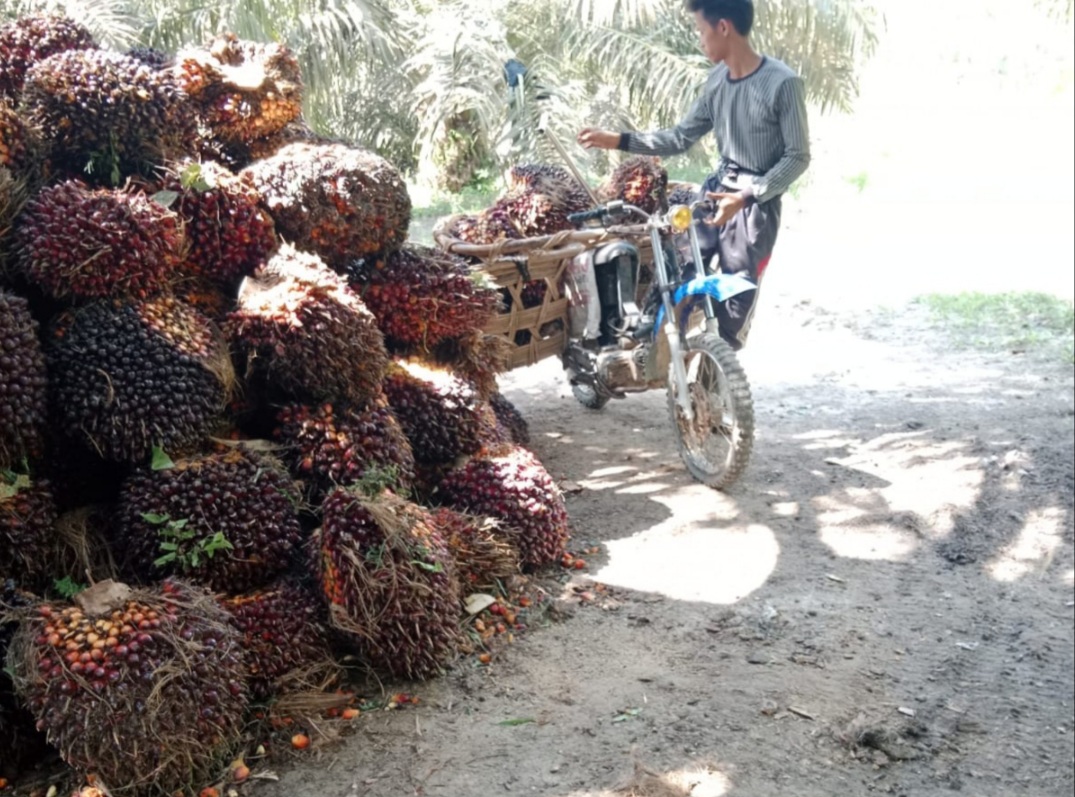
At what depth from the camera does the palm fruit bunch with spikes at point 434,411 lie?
3.35m

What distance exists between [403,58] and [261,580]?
3.65m

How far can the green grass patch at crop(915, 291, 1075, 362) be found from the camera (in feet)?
22.4

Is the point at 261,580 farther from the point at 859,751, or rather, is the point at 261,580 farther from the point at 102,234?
the point at 859,751

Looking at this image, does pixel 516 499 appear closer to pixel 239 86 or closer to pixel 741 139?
pixel 239 86

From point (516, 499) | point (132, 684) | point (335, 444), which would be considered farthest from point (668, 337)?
point (132, 684)

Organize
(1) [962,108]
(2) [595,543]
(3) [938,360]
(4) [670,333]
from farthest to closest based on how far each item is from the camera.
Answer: (1) [962,108] → (3) [938,360] → (4) [670,333] → (2) [595,543]

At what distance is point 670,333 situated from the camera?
4.17 metres

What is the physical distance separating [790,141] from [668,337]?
0.99 metres

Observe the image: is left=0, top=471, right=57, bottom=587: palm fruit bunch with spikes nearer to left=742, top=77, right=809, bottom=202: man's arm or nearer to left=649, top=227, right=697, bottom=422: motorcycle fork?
left=649, top=227, right=697, bottom=422: motorcycle fork

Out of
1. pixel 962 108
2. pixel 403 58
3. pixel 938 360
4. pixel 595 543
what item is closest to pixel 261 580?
pixel 595 543

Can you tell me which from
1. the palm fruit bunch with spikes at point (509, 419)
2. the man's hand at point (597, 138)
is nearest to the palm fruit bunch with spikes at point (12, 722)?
the palm fruit bunch with spikes at point (509, 419)

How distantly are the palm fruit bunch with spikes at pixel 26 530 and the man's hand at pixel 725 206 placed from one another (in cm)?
277

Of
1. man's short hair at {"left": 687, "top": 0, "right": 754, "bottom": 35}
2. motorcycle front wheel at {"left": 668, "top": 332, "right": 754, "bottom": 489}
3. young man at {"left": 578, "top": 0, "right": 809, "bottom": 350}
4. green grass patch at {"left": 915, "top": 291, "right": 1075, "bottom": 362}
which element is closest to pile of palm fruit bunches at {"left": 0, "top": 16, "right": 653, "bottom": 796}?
motorcycle front wheel at {"left": 668, "top": 332, "right": 754, "bottom": 489}

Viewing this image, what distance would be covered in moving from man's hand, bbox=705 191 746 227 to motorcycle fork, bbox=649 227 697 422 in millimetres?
134
